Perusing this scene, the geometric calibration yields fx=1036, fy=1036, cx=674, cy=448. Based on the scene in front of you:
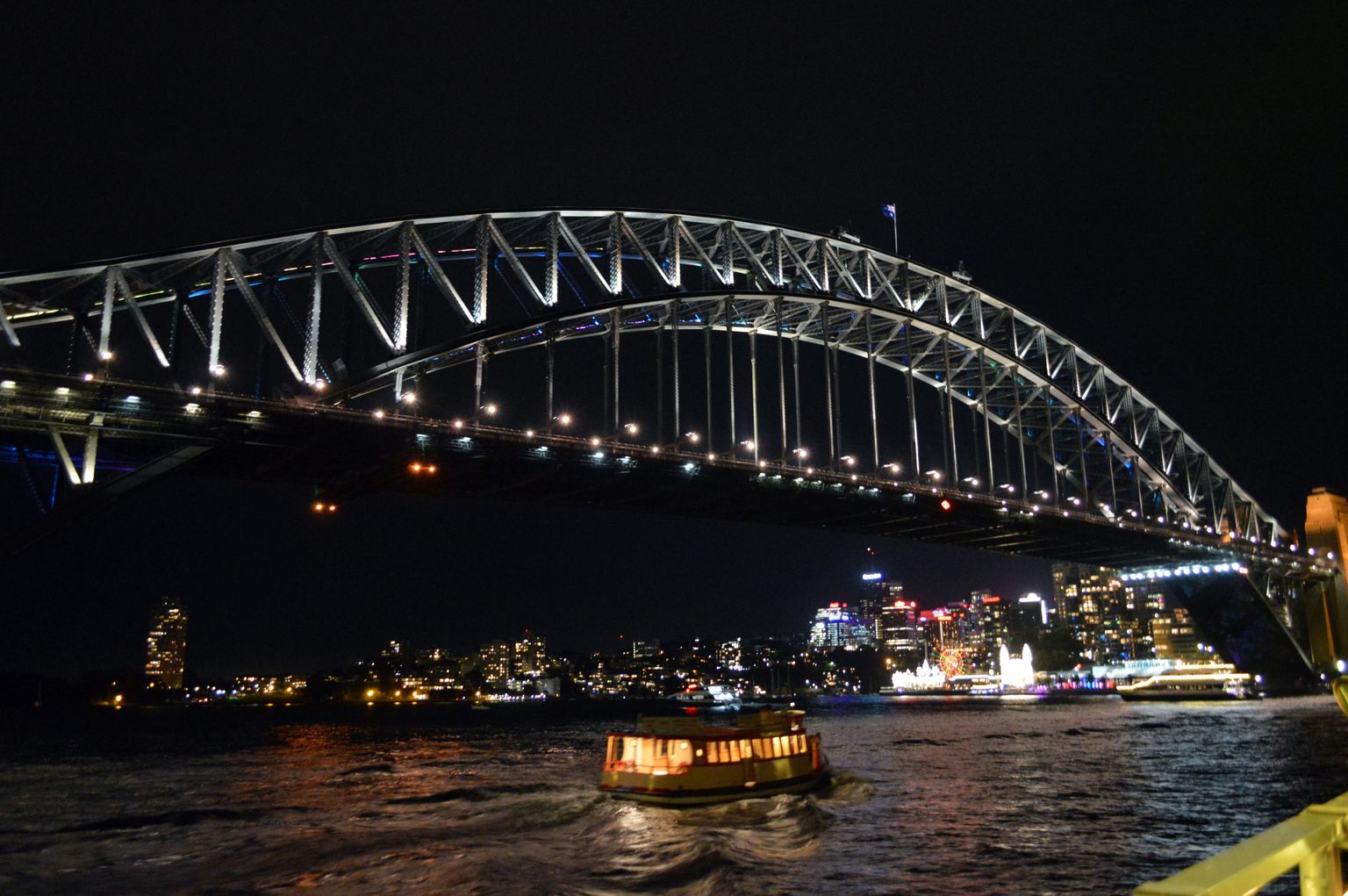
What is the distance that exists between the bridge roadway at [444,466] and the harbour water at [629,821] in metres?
12.8

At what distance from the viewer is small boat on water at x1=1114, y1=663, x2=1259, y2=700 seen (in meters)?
106

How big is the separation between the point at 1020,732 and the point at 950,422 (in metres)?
24.6

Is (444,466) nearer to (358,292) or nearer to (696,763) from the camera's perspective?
(358,292)

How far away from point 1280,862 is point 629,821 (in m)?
24.1

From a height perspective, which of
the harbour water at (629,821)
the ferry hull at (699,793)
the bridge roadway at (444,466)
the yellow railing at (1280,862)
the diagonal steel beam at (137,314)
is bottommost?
the harbour water at (629,821)

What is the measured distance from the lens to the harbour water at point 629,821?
19.1 m

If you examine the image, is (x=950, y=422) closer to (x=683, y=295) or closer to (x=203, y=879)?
(x=683, y=295)

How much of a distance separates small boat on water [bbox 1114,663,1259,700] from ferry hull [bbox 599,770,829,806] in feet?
304

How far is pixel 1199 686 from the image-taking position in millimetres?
112125

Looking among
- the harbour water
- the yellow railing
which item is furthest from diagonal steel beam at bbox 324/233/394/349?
the yellow railing

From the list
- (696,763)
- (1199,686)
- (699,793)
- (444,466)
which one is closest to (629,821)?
(699,793)

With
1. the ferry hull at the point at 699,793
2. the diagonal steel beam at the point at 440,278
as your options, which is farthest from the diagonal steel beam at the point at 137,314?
the ferry hull at the point at 699,793

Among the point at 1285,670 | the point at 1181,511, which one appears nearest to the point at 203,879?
the point at 1181,511

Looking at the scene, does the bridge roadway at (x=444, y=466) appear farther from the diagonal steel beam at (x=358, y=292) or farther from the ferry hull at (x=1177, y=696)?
the ferry hull at (x=1177, y=696)
